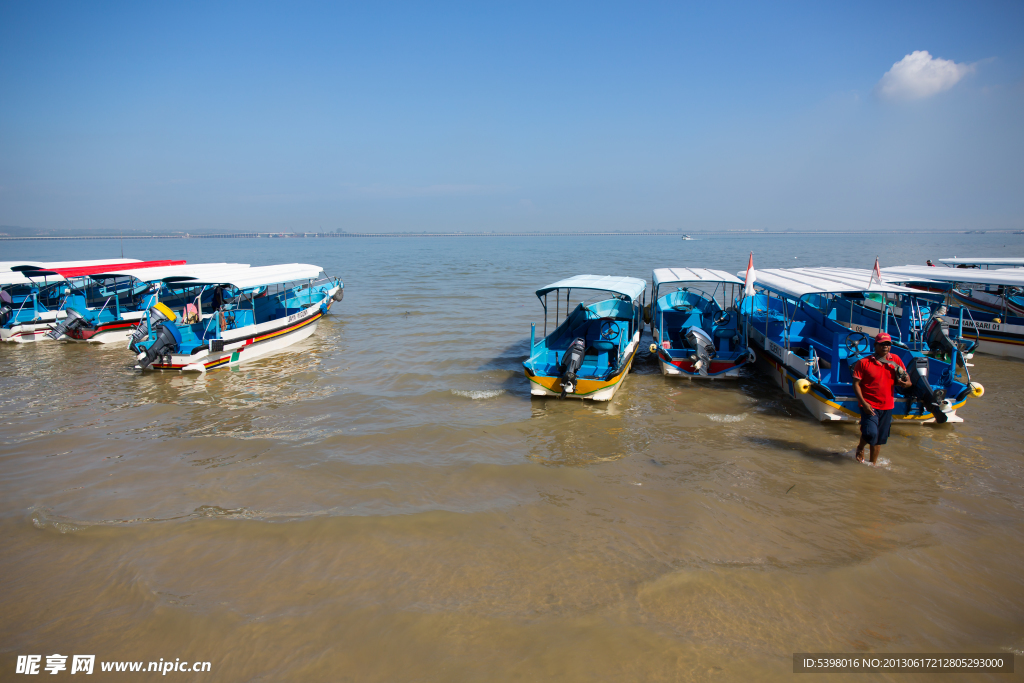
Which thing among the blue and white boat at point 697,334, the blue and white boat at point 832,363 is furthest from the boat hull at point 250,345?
the blue and white boat at point 832,363

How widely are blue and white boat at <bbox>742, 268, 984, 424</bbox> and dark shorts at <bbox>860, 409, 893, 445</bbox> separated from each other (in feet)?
5.02

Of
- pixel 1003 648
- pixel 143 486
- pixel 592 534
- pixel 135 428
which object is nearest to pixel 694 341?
pixel 592 534

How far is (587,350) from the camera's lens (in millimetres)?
12234

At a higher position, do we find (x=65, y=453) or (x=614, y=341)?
(x=614, y=341)

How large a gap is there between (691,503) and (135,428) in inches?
382

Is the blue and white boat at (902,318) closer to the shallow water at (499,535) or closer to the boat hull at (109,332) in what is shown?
the shallow water at (499,535)

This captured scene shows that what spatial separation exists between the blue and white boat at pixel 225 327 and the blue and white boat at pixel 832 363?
43.5 feet

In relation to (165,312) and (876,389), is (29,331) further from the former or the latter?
(876,389)

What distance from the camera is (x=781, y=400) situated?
419 inches

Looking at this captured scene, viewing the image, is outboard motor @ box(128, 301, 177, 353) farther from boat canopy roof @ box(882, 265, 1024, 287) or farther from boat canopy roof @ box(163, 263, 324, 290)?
boat canopy roof @ box(882, 265, 1024, 287)

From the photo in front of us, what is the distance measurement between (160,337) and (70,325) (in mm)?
6361

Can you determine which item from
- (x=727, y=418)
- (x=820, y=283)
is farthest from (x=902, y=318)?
(x=727, y=418)

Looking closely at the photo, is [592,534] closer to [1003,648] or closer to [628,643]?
[628,643]

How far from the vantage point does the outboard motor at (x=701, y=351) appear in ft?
38.3
